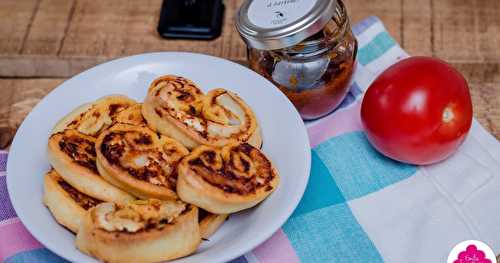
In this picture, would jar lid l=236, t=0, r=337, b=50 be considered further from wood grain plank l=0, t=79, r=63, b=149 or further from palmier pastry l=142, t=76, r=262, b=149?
wood grain plank l=0, t=79, r=63, b=149

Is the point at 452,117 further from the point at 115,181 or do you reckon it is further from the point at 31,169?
the point at 31,169

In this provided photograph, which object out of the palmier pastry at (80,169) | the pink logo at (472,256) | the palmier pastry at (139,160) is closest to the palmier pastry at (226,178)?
the palmier pastry at (139,160)

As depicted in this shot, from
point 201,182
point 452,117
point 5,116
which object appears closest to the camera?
point 201,182

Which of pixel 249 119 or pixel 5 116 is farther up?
pixel 249 119

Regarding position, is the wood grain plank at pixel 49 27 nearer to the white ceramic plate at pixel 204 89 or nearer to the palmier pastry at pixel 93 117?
the white ceramic plate at pixel 204 89

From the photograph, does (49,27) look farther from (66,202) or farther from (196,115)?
(66,202)

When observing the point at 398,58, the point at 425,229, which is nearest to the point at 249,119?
the point at 425,229
